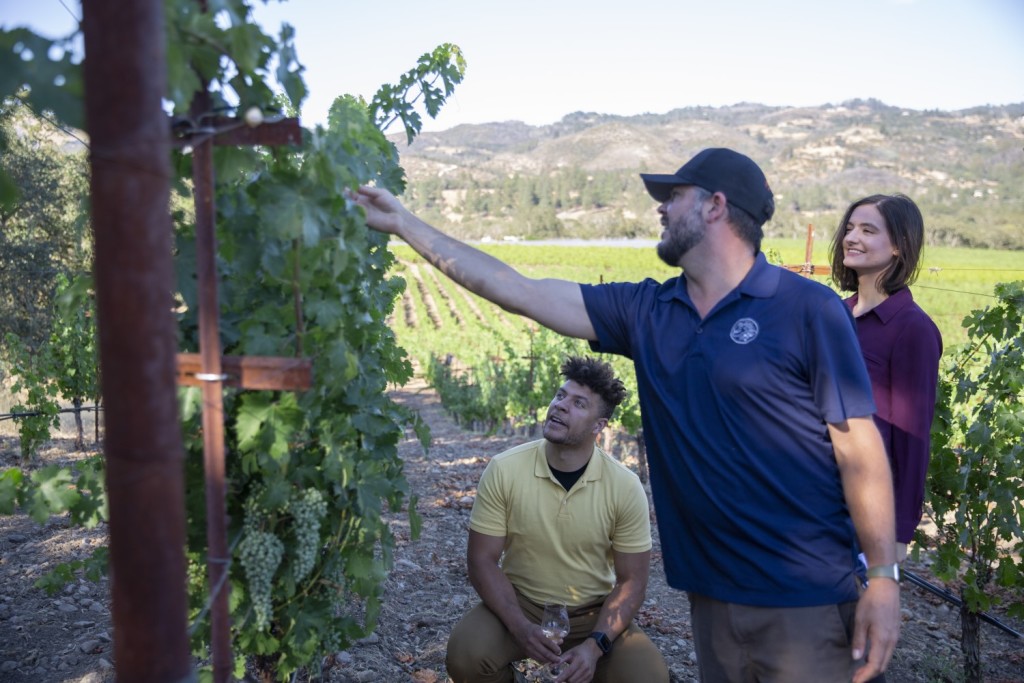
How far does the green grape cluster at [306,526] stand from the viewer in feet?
7.52

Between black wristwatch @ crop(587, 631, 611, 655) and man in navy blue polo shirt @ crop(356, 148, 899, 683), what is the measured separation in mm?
982

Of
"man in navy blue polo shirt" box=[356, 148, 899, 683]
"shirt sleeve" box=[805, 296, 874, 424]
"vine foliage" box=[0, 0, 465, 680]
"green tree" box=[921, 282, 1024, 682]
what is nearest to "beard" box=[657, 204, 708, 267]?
"man in navy blue polo shirt" box=[356, 148, 899, 683]

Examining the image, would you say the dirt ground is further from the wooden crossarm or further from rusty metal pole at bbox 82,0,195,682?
rusty metal pole at bbox 82,0,195,682

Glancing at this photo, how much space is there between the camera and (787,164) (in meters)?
148

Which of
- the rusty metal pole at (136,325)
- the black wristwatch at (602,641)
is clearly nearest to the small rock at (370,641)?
the black wristwatch at (602,641)

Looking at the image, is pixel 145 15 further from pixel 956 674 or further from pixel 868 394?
pixel 956 674

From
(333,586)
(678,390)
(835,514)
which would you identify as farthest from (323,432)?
Answer: (835,514)

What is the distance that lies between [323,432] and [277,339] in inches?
12.4

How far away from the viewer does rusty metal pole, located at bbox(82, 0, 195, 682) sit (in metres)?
1.27

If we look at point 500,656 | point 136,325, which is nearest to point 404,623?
point 500,656

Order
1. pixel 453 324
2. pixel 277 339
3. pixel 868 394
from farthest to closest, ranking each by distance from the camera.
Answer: pixel 453 324, pixel 868 394, pixel 277 339

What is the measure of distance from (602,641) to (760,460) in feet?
4.99

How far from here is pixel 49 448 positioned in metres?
10.3

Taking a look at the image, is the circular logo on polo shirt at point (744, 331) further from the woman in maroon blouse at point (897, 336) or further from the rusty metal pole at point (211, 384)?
the rusty metal pole at point (211, 384)
